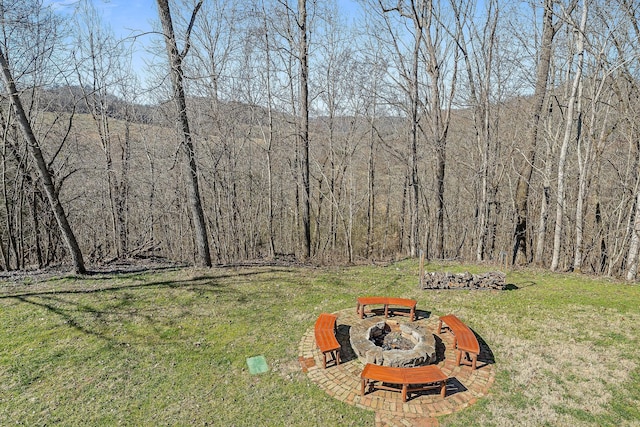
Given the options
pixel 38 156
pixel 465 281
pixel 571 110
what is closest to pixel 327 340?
pixel 465 281

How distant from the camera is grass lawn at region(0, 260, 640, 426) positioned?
14.3ft

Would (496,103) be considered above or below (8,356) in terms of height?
above

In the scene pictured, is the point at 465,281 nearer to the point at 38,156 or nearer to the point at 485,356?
the point at 485,356

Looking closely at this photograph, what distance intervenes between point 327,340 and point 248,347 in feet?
5.04

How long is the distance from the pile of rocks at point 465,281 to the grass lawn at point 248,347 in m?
0.26

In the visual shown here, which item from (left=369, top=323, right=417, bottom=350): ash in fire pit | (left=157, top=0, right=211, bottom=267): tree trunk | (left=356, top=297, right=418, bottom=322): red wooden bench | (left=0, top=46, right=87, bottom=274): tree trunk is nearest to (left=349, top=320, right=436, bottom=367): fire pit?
(left=369, top=323, right=417, bottom=350): ash in fire pit

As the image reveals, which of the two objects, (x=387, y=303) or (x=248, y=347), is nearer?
(x=248, y=347)

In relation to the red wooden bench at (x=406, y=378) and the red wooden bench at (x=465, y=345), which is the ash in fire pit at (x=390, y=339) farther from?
the red wooden bench at (x=406, y=378)

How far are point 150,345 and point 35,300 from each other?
3.82 metres

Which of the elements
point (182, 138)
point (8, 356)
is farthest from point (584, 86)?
point (8, 356)

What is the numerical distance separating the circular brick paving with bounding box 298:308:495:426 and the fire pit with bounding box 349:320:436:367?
0.22 metres

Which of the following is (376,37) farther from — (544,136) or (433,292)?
(433,292)

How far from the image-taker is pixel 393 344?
585cm

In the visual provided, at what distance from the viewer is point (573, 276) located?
352 inches
